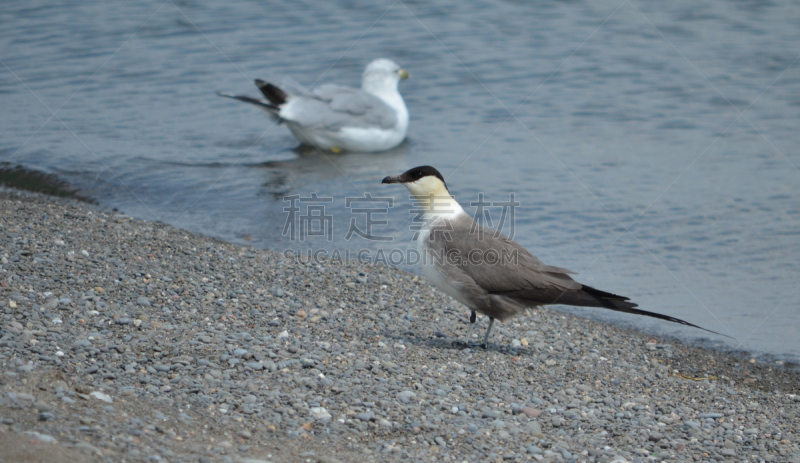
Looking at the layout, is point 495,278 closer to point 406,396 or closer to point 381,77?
point 406,396

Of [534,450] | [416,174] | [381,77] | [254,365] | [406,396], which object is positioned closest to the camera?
[534,450]

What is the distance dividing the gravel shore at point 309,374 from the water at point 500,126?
146 centimetres

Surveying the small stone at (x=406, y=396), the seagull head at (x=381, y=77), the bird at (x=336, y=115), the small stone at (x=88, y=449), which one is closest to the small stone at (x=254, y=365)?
the small stone at (x=406, y=396)

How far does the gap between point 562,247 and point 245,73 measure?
786cm

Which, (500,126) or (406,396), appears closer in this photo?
(406,396)

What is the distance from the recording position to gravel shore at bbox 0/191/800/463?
3.81 meters

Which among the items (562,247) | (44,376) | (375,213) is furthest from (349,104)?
(44,376)

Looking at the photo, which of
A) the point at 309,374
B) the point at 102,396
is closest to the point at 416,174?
the point at 309,374

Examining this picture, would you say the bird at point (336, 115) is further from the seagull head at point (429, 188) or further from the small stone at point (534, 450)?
the small stone at point (534, 450)

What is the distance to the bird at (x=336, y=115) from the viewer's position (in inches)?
438

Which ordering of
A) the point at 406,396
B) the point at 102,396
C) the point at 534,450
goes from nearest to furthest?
the point at 102,396 → the point at 534,450 → the point at 406,396

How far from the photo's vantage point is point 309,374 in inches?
183

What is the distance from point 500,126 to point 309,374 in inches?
323

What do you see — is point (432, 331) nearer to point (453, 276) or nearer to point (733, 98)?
point (453, 276)
